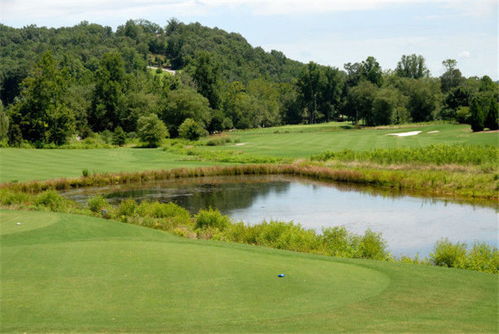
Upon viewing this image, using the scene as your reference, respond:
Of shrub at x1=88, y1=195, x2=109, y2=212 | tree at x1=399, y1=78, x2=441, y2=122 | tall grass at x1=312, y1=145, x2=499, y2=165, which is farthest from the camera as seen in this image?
tree at x1=399, y1=78, x2=441, y2=122

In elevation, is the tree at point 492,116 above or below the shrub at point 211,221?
above

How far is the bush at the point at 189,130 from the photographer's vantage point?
87562 mm

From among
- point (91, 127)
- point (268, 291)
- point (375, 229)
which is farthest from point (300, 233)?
point (91, 127)

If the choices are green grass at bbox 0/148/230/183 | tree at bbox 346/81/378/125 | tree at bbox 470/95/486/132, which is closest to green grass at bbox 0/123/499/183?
green grass at bbox 0/148/230/183

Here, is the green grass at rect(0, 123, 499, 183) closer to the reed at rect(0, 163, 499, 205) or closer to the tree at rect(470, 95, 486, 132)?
the tree at rect(470, 95, 486, 132)

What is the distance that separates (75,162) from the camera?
56719 millimetres

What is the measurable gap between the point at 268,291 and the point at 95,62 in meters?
166

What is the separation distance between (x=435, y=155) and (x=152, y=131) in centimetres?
4548

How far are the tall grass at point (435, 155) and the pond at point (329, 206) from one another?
609 centimetres

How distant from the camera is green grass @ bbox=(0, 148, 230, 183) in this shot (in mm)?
47406

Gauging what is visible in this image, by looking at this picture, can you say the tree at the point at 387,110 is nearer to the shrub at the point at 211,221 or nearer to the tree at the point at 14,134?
the tree at the point at 14,134

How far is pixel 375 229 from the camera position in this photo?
90.9 ft

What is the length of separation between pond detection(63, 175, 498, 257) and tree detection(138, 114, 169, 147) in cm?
3159

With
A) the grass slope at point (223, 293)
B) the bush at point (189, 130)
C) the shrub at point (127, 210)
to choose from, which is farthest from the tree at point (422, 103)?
the grass slope at point (223, 293)
